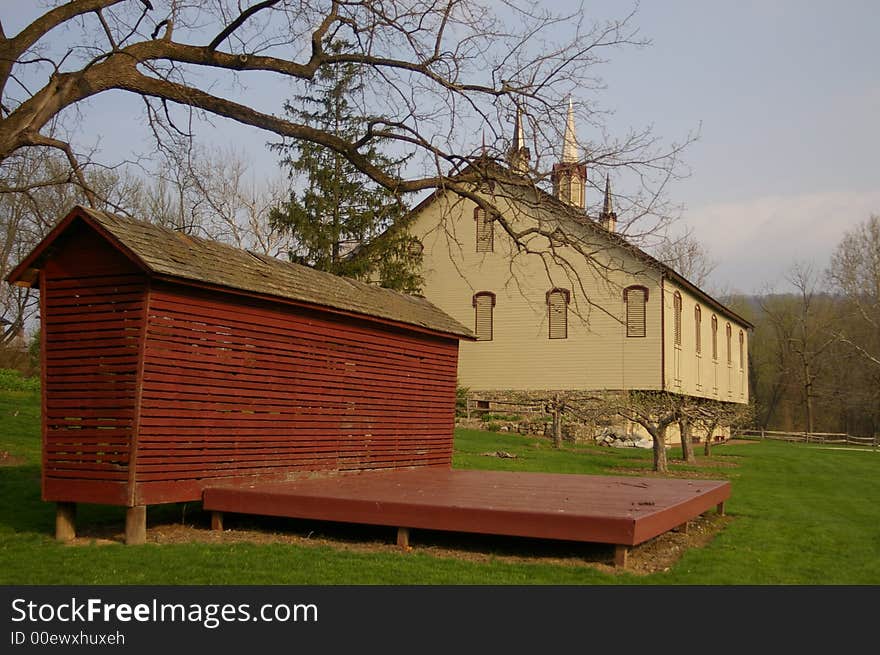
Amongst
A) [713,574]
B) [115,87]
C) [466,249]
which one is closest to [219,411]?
[115,87]

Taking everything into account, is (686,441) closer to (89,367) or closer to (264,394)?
(264,394)

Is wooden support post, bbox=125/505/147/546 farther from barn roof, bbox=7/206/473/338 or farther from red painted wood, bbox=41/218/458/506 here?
barn roof, bbox=7/206/473/338

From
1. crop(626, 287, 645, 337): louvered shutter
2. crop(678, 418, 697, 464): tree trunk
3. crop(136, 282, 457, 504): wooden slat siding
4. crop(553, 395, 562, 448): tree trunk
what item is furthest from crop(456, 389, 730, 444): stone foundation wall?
crop(136, 282, 457, 504): wooden slat siding

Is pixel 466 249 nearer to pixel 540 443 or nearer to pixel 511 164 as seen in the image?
pixel 540 443

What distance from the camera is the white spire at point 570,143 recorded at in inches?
491

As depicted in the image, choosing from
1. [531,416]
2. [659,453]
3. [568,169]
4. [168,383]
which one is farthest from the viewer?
[531,416]

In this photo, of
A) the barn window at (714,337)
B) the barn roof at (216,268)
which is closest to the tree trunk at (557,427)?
the barn window at (714,337)

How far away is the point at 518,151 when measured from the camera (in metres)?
12.3

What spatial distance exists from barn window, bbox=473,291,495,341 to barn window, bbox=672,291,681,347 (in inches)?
248

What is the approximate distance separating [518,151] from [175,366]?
5.42 meters

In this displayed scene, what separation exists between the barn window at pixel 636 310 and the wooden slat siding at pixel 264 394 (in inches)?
652


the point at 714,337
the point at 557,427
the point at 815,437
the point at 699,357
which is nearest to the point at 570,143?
the point at 557,427

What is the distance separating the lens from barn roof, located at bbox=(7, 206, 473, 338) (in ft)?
32.1
